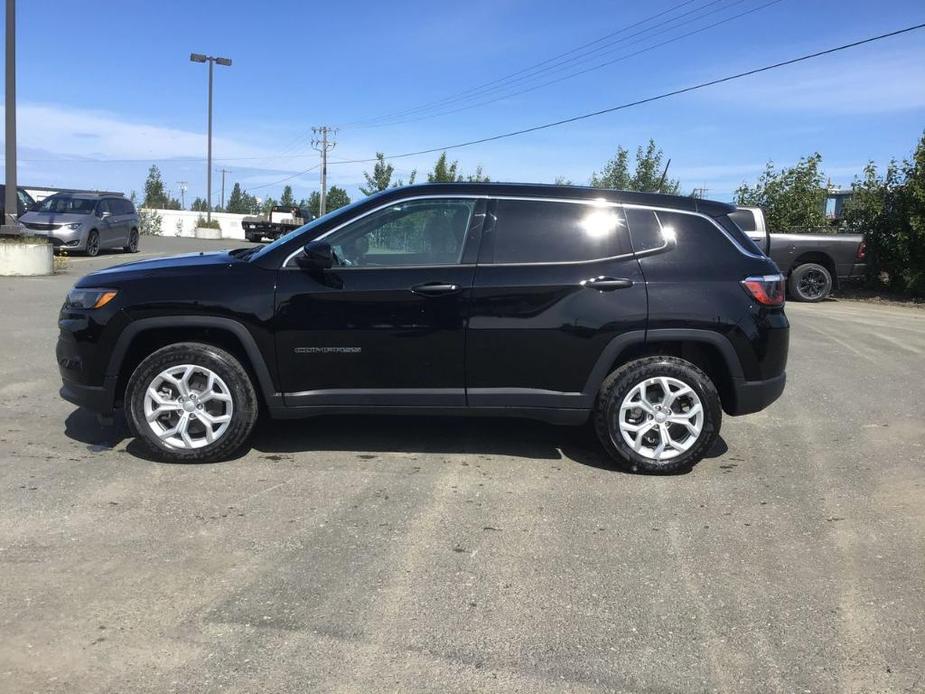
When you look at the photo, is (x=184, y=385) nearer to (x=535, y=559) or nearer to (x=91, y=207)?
(x=535, y=559)

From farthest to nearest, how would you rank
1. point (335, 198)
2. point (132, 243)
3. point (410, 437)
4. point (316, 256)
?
point (335, 198) < point (132, 243) < point (410, 437) < point (316, 256)

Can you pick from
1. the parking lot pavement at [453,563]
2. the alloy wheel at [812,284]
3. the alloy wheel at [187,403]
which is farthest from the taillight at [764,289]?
the alloy wheel at [812,284]

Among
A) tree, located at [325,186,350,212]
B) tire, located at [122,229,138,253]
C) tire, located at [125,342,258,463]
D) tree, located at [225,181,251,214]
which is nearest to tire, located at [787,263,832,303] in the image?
tire, located at [125,342,258,463]

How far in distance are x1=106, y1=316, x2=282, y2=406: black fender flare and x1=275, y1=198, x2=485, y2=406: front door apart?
0.40 ft

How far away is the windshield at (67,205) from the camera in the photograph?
19.2 meters

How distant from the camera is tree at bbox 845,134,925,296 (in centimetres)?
1655

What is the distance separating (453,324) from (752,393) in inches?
77.5

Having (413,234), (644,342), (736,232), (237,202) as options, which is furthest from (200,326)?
(237,202)

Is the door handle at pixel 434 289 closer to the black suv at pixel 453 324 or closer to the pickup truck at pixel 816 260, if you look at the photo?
the black suv at pixel 453 324

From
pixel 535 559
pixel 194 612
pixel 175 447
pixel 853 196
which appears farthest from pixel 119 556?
pixel 853 196

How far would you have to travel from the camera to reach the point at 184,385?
4699mm

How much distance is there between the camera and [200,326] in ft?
15.2

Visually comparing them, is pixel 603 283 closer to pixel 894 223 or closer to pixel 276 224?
pixel 894 223

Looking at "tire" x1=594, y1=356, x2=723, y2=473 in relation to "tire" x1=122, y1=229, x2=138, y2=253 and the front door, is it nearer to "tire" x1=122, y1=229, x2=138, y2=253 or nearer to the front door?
the front door
